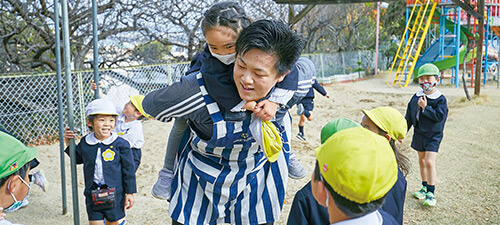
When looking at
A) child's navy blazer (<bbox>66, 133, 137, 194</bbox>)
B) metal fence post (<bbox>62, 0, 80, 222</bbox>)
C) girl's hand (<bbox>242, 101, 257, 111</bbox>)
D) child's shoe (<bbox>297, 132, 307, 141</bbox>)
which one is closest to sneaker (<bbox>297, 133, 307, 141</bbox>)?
child's shoe (<bbox>297, 132, 307, 141</bbox>)

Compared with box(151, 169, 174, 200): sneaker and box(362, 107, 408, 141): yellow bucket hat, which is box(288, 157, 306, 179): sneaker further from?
box(151, 169, 174, 200): sneaker

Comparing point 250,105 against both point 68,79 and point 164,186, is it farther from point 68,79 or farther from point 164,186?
point 68,79

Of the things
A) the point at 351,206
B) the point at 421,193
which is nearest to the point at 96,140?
the point at 351,206

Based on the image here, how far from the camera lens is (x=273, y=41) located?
1799mm

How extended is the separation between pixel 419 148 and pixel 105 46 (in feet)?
19.2

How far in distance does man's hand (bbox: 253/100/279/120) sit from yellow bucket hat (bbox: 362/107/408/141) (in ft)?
3.24

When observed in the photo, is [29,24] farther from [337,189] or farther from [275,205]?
[337,189]

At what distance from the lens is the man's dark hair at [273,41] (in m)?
1.78

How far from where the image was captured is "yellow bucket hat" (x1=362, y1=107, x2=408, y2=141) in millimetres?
2701

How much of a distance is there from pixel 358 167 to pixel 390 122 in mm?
1444

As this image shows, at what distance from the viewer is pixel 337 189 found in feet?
4.58

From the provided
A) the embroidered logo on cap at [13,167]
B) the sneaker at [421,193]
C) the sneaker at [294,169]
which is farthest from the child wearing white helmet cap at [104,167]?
the sneaker at [421,193]

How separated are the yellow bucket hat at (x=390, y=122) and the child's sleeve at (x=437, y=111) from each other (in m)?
1.81

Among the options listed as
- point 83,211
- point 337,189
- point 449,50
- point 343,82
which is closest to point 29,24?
point 83,211
